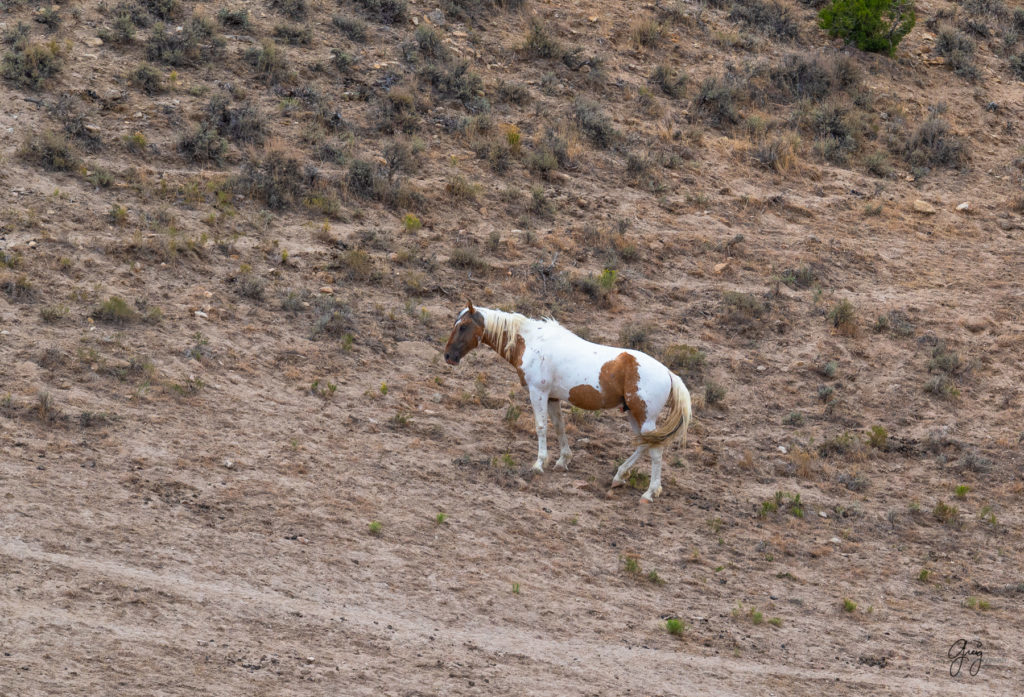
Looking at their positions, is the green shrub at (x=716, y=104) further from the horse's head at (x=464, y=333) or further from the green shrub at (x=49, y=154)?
the green shrub at (x=49, y=154)

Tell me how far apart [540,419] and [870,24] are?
671 inches

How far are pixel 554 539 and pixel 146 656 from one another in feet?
13.7

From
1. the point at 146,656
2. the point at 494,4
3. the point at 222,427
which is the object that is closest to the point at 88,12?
the point at 494,4

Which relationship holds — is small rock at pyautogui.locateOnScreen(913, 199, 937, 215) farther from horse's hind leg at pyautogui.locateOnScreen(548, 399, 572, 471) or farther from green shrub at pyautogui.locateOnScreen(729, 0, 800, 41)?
horse's hind leg at pyautogui.locateOnScreen(548, 399, 572, 471)

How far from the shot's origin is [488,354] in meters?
13.9

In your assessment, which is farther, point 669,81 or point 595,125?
point 669,81

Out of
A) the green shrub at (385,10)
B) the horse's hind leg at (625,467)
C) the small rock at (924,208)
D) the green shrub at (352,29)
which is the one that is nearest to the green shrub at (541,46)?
the green shrub at (385,10)

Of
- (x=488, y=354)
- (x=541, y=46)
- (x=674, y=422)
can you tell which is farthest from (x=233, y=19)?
(x=674, y=422)

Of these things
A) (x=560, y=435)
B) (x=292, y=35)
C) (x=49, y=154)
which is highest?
(x=292, y=35)

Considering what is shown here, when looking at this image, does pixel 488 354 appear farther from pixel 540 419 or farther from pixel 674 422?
pixel 674 422

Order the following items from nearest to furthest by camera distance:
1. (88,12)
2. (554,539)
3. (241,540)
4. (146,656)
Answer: (146,656) < (241,540) < (554,539) < (88,12)

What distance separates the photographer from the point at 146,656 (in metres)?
7.30

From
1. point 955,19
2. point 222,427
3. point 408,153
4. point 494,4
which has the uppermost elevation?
point 955,19

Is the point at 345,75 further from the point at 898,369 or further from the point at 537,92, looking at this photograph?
the point at 898,369
